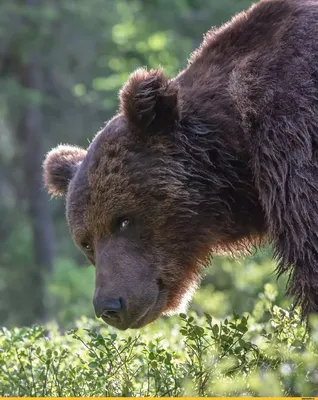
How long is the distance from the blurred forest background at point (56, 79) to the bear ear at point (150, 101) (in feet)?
42.9

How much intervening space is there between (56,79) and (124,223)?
60.9 ft

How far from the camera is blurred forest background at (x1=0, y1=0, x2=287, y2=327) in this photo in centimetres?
1981

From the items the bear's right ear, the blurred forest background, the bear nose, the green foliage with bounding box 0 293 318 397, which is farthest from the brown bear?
the blurred forest background

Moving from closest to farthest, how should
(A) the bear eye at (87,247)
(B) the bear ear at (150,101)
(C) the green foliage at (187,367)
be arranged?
(C) the green foliage at (187,367) → (B) the bear ear at (150,101) → (A) the bear eye at (87,247)

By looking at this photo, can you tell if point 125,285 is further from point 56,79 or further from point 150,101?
point 56,79

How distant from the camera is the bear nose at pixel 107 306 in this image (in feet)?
16.1

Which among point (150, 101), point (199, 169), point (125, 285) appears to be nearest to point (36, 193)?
point (199, 169)

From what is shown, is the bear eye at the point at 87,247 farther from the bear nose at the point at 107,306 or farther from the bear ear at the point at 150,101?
the bear ear at the point at 150,101

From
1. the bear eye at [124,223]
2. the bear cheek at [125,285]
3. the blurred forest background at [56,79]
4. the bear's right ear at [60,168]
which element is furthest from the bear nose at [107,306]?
the blurred forest background at [56,79]

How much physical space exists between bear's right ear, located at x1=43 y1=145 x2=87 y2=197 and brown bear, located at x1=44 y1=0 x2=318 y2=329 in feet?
1.28

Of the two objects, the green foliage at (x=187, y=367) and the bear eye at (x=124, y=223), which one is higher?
the bear eye at (x=124, y=223)

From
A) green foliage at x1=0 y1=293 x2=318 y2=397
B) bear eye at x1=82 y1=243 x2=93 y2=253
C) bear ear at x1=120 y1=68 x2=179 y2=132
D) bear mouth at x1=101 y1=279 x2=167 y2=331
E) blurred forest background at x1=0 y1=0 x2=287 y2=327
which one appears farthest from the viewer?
blurred forest background at x1=0 y1=0 x2=287 y2=327

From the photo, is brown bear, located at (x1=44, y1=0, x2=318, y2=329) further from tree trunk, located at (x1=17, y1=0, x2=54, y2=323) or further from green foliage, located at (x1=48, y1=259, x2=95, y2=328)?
tree trunk, located at (x1=17, y1=0, x2=54, y2=323)

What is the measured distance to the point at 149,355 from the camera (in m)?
4.84
